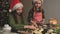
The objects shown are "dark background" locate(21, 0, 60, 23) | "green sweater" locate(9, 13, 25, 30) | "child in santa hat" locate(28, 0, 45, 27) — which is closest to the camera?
"green sweater" locate(9, 13, 25, 30)

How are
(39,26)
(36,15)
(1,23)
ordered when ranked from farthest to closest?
(1,23) < (36,15) < (39,26)

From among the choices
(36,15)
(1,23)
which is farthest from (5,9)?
(36,15)

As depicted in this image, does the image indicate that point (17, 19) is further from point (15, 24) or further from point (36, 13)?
point (36, 13)

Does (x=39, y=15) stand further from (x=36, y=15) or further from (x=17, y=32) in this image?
(x=17, y=32)

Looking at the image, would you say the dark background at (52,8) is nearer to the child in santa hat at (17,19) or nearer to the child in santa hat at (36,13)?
the child in santa hat at (36,13)

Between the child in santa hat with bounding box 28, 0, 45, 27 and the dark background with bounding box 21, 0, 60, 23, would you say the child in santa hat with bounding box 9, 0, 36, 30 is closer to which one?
the child in santa hat with bounding box 28, 0, 45, 27

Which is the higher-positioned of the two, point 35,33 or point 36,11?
point 36,11

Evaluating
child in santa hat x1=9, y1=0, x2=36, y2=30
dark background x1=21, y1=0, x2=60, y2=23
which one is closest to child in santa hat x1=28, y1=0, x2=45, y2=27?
child in santa hat x1=9, y1=0, x2=36, y2=30

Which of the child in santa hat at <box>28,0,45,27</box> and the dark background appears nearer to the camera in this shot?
the child in santa hat at <box>28,0,45,27</box>

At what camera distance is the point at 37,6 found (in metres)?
1.93

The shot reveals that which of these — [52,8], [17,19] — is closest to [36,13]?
[17,19]

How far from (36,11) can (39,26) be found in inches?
10.7

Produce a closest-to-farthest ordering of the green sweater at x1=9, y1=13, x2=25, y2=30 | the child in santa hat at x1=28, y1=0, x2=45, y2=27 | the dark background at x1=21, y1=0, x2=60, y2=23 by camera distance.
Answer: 1. the green sweater at x1=9, y1=13, x2=25, y2=30
2. the child in santa hat at x1=28, y1=0, x2=45, y2=27
3. the dark background at x1=21, y1=0, x2=60, y2=23

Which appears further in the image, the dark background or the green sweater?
the dark background
